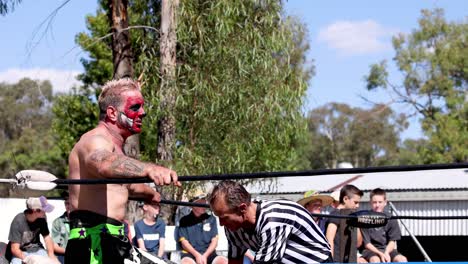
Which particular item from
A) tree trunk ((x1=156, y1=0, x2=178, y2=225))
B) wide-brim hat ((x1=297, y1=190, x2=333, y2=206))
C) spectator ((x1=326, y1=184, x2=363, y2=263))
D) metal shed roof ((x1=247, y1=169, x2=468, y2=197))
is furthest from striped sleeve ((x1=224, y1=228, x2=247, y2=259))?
metal shed roof ((x1=247, y1=169, x2=468, y2=197))

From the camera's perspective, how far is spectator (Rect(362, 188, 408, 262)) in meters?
11.5

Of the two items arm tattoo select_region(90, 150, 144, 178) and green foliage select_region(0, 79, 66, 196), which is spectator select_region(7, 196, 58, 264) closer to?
arm tattoo select_region(90, 150, 144, 178)

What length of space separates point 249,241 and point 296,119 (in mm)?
11845

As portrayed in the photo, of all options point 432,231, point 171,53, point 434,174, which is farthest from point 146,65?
point 434,174

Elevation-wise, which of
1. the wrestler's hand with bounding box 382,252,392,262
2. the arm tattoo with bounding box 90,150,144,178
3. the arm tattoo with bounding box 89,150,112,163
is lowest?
the wrestler's hand with bounding box 382,252,392,262

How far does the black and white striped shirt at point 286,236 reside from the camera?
598 centimetres

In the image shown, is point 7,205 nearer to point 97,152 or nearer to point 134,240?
point 134,240

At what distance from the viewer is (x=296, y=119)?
60.0 feet

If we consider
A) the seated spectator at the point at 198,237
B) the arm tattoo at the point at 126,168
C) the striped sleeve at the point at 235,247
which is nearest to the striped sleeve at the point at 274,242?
the striped sleeve at the point at 235,247

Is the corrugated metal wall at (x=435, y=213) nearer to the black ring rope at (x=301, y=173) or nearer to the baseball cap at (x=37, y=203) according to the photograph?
the baseball cap at (x=37, y=203)

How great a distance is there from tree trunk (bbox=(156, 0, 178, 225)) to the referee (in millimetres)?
10883

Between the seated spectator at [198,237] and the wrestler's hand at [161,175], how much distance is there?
645 cm

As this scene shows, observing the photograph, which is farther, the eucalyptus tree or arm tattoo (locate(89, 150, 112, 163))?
the eucalyptus tree

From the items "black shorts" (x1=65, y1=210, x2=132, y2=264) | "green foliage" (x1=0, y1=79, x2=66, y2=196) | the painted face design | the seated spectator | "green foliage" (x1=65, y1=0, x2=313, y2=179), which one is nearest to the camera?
"black shorts" (x1=65, y1=210, x2=132, y2=264)
